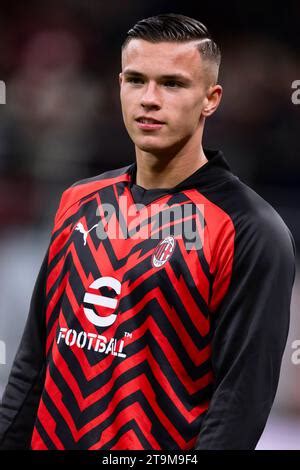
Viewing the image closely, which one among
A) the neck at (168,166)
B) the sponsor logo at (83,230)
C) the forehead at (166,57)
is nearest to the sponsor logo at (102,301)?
the sponsor logo at (83,230)

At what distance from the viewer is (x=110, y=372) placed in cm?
172

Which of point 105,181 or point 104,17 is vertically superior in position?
point 104,17

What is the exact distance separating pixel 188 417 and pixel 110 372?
18cm

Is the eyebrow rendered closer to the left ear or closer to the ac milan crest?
the left ear

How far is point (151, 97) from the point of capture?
1679 mm

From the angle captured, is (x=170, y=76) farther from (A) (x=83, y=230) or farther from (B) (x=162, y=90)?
(A) (x=83, y=230)

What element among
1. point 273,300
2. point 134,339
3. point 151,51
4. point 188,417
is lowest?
point 188,417

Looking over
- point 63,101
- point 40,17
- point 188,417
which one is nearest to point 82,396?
point 188,417

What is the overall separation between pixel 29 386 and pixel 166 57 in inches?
30.8

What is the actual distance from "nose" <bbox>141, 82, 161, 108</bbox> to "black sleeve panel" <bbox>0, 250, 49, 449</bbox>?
1.46 ft

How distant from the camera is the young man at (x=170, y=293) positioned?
1.61m

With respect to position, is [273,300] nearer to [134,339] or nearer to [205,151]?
[134,339]

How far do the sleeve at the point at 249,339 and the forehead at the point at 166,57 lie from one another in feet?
1.14

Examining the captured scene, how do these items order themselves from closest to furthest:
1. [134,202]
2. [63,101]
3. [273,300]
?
[273,300] → [134,202] → [63,101]
